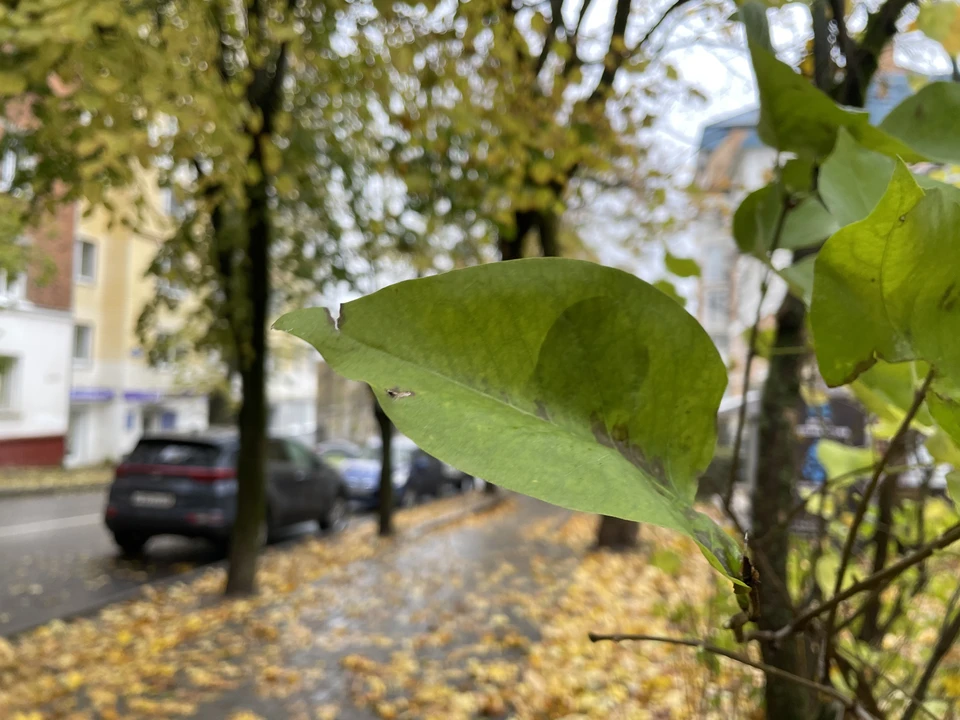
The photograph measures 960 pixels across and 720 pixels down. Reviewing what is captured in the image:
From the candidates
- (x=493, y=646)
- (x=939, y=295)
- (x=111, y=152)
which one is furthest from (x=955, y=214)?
(x=493, y=646)

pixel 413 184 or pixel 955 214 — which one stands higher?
pixel 413 184

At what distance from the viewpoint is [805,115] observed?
779mm

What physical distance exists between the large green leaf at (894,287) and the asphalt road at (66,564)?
6394mm

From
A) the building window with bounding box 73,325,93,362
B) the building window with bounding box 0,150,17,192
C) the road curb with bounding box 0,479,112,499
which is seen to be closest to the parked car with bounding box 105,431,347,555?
the building window with bounding box 0,150,17,192

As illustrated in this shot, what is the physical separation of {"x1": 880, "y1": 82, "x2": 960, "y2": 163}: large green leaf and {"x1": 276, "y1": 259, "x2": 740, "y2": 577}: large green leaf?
0.43 m

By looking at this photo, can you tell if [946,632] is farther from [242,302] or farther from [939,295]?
[242,302]

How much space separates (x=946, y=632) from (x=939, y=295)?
103 centimetres

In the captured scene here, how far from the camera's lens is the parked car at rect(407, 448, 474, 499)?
54.9ft

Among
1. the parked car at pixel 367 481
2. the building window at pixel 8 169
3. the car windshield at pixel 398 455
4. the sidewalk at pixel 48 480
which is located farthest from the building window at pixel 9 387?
the building window at pixel 8 169

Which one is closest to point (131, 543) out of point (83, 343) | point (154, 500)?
point (154, 500)

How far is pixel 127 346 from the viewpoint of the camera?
24.5 meters

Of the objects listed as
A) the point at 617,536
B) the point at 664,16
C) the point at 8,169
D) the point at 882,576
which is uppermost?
the point at 664,16

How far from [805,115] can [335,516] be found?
12.2 metres

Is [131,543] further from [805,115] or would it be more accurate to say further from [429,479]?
[805,115]
